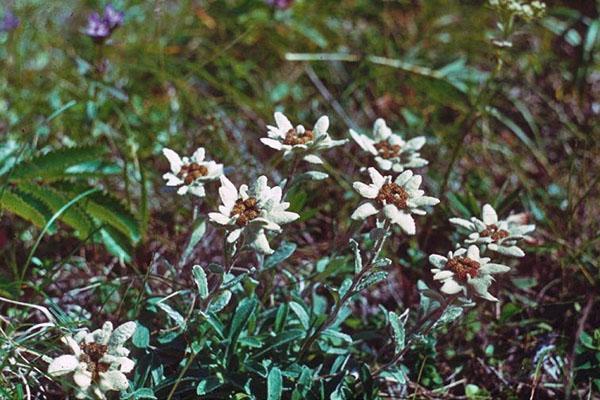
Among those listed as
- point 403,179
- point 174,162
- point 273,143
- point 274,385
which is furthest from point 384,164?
point 274,385

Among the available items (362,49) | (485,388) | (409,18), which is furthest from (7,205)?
(409,18)

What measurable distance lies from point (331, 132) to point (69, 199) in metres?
1.25

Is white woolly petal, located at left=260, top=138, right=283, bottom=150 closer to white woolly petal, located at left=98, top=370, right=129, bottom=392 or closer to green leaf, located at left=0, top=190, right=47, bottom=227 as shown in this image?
white woolly petal, located at left=98, top=370, right=129, bottom=392

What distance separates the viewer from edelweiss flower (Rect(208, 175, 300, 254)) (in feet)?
6.00

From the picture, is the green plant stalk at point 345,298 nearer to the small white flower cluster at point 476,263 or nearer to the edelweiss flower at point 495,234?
the small white flower cluster at point 476,263

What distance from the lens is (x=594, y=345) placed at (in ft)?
7.50

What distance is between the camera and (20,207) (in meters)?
2.37

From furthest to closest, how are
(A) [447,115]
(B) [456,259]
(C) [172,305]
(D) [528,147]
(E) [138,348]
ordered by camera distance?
Result: (A) [447,115]
(D) [528,147]
(C) [172,305]
(E) [138,348]
(B) [456,259]

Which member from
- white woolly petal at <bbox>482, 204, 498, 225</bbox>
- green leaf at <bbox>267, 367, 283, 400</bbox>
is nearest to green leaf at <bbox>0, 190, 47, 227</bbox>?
green leaf at <bbox>267, 367, 283, 400</bbox>

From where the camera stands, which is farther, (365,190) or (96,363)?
(365,190)

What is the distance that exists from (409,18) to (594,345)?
2.32 meters

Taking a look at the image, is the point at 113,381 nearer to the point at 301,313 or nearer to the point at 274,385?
the point at 274,385

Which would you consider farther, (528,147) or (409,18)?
(409,18)

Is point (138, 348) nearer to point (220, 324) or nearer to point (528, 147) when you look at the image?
point (220, 324)
